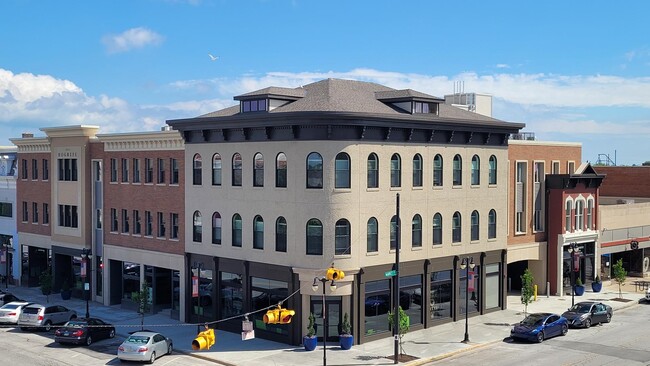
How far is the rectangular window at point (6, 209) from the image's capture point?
6562cm

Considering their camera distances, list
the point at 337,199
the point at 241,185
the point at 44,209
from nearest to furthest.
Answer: the point at 337,199 < the point at 241,185 < the point at 44,209

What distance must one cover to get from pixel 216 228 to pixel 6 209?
3116 centimetres

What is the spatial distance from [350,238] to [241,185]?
782cm

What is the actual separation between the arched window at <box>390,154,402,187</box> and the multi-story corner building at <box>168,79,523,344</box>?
0.07 m

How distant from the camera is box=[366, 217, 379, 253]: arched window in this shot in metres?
40.1

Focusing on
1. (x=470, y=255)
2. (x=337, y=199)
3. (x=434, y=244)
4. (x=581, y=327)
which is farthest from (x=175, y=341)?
(x=581, y=327)

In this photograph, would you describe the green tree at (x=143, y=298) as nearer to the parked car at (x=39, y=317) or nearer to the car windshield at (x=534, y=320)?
the parked car at (x=39, y=317)

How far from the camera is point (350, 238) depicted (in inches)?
1538

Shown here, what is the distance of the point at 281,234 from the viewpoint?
40.5 meters

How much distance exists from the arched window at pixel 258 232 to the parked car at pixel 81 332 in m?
10.0

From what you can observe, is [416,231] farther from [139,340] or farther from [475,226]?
[139,340]

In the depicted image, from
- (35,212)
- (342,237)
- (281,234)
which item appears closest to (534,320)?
(342,237)

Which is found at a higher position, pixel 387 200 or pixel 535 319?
pixel 387 200

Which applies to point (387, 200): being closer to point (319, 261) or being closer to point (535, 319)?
point (319, 261)
